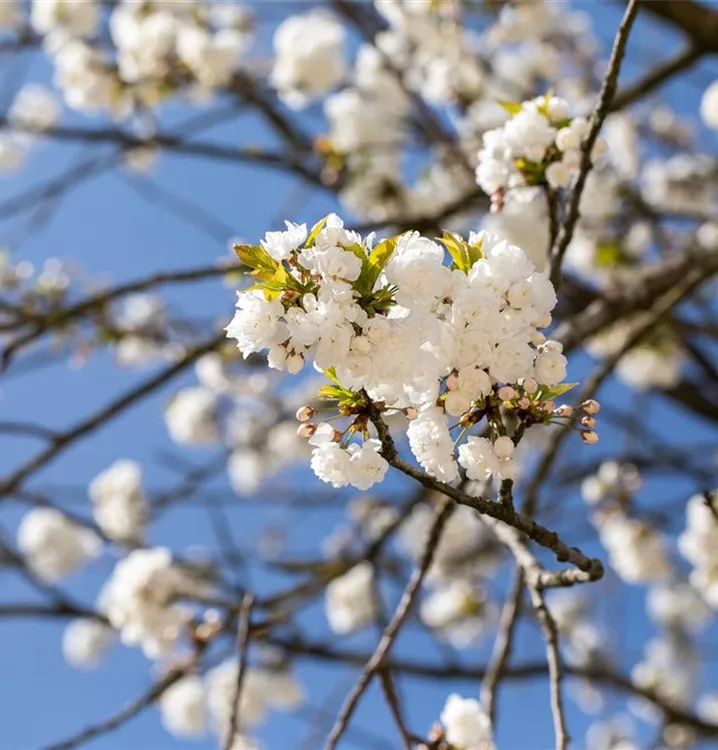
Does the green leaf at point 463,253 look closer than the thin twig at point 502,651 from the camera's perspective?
Yes

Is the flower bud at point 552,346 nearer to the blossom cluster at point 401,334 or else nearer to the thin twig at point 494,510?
the blossom cluster at point 401,334

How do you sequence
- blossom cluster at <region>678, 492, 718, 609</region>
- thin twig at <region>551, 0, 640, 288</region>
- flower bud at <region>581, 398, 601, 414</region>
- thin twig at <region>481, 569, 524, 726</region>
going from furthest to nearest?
1. blossom cluster at <region>678, 492, 718, 609</region>
2. thin twig at <region>481, 569, 524, 726</region>
3. thin twig at <region>551, 0, 640, 288</region>
4. flower bud at <region>581, 398, 601, 414</region>

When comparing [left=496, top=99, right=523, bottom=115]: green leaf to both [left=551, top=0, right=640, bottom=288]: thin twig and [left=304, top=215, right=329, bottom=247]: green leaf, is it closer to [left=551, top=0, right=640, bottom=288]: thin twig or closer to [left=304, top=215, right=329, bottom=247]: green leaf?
[left=551, top=0, right=640, bottom=288]: thin twig

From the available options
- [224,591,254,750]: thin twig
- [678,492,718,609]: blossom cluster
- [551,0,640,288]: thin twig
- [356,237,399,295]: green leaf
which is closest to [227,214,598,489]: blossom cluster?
[356,237,399,295]: green leaf

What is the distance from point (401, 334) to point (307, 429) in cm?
15

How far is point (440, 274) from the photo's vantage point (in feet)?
2.92

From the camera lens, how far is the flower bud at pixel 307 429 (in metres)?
0.93

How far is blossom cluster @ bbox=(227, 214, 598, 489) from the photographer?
34.6 inches

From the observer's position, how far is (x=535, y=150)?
4.58 feet

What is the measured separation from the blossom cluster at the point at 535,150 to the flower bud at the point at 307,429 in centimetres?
64

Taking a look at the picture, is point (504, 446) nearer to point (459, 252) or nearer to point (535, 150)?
point (459, 252)

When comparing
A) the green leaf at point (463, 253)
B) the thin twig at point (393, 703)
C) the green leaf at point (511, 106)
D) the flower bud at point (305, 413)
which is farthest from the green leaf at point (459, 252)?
the thin twig at point (393, 703)

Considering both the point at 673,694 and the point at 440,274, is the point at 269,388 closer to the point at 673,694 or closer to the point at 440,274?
the point at 673,694

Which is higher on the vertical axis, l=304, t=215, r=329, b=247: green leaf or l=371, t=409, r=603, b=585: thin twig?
l=304, t=215, r=329, b=247: green leaf
